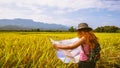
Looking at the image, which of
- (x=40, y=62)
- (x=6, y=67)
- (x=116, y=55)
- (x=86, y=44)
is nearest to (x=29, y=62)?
(x=40, y=62)

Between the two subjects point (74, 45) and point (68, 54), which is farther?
point (68, 54)

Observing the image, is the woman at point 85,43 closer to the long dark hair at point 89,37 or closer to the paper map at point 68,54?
the long dark hair at point 89,37

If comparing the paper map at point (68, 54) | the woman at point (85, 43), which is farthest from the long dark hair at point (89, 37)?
the paper map at point (68, 54)

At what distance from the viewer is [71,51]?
16.2ft

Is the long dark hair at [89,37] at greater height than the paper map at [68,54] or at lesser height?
greater

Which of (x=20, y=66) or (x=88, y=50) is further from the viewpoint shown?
(x=88, y=50)

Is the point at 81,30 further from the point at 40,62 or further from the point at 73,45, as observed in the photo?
the point at 40,62

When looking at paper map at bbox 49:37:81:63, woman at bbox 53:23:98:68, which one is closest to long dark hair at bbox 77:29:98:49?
woman at bbox 53:23:98:68

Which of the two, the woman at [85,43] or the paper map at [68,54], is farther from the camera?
the paper map at [68,54]

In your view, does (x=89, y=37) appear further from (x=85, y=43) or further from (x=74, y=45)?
(x=74, y=45)

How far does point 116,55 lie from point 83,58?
2669 mm

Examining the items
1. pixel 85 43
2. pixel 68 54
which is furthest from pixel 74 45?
pixel 68 54

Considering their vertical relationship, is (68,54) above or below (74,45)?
below

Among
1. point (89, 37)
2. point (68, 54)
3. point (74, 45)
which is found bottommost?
point (68, 54)
